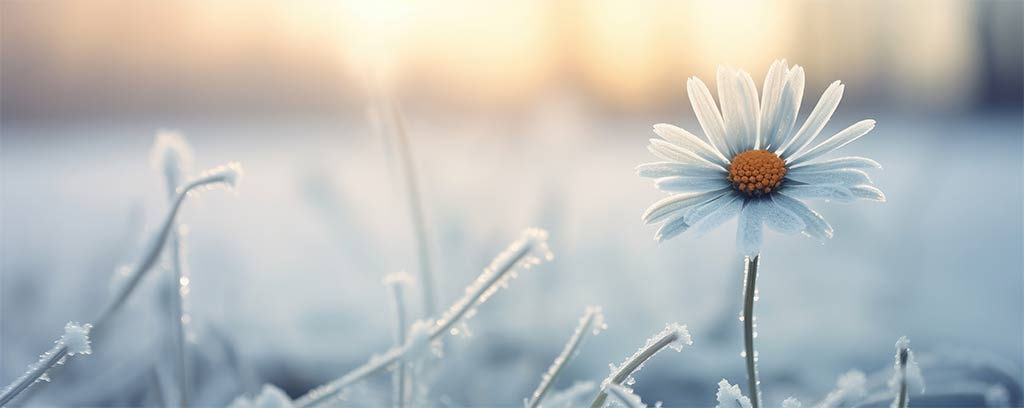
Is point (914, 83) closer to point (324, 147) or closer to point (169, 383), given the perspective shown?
point (324, 147)

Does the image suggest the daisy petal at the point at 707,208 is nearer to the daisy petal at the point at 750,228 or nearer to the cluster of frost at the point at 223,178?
the daisy petal at the point at 750,228

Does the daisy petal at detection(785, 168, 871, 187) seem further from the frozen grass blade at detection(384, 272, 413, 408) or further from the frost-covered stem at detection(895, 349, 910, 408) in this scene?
the frozen grass blade at detection(384, 272, 413, 408)

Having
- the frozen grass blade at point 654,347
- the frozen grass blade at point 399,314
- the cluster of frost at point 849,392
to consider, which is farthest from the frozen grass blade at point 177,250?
the cluster of frost at point 849,392

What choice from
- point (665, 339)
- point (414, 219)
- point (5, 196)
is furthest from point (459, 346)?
point (5, 196)

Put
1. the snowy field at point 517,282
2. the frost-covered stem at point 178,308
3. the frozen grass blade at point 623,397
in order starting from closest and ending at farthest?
1. the frozen grass blade at point 623,397
2. the frost-covered stem at point 178,308
3. the snowy field at point 517,282

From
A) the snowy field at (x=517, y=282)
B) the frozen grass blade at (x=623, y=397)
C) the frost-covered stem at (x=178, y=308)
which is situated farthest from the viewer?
the snowy field at (x=517, y=282)

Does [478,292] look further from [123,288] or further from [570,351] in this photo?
[123,288]

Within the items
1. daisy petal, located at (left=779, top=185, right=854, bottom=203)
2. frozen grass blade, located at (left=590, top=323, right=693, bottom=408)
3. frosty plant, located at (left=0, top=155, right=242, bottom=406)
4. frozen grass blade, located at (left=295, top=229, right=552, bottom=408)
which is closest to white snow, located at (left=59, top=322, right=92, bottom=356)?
frosty plant, located at (left=0, top=155, right=242, bottom=406)

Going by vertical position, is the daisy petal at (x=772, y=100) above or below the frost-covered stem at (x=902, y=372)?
above
